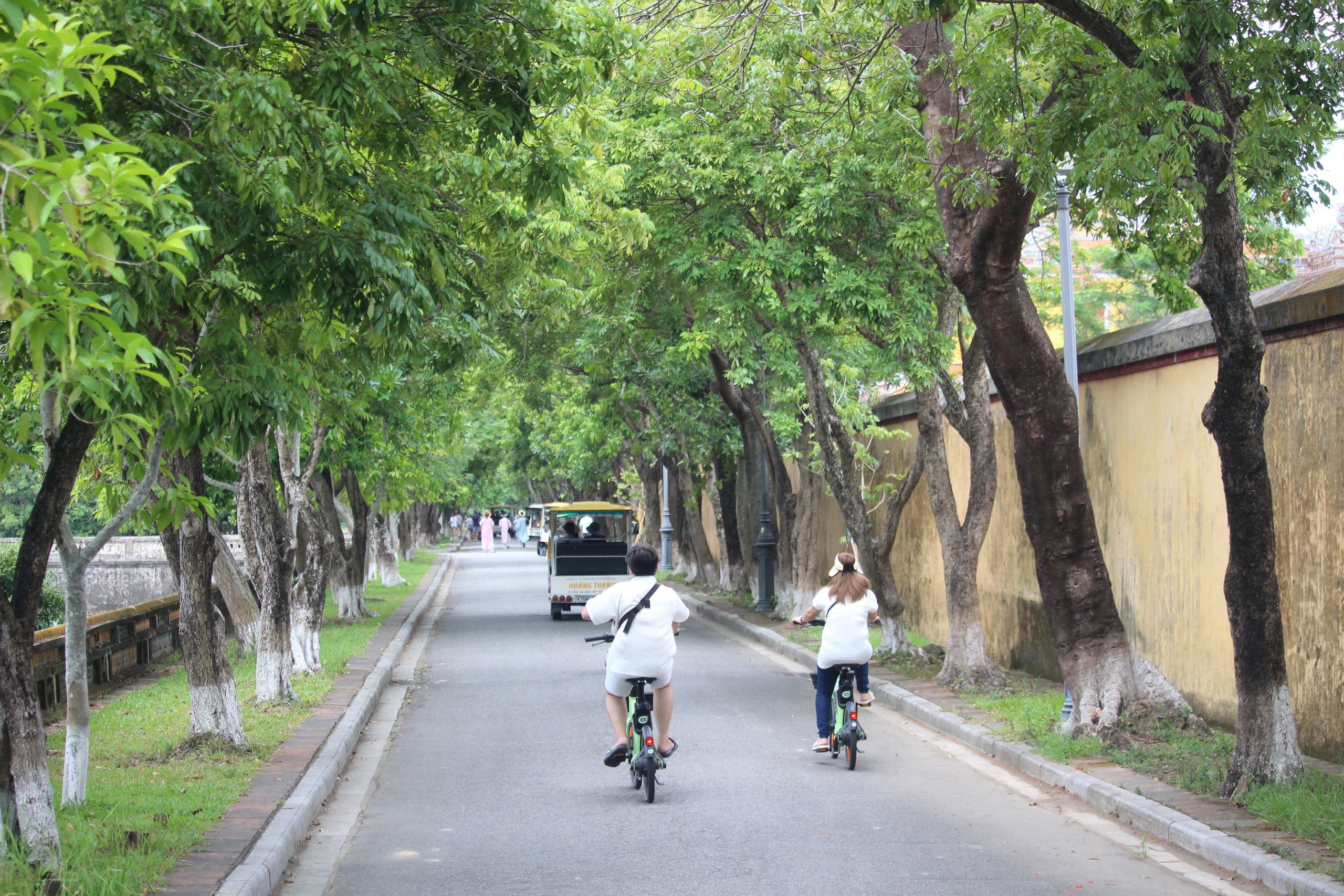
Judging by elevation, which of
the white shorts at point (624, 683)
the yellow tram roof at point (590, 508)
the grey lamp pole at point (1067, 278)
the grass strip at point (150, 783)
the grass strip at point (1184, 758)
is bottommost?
the grass strip at point (1184, 758)

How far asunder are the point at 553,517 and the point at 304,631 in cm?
1263

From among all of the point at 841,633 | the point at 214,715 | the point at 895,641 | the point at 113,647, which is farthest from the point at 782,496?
the point at 214,715

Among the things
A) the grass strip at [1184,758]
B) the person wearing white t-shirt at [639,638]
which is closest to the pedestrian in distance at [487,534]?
the grass strip at [1184,758]

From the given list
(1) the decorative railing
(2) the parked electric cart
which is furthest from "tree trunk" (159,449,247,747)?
(2) the parked electric cart

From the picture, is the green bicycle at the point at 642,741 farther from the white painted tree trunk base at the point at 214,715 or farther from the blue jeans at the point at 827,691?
the white painted tree trunk base at the point at 214,715

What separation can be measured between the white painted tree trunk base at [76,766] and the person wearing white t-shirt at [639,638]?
10.6 ft

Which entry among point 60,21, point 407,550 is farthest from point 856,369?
point 407,550

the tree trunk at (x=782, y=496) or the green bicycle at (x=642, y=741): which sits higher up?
the tree trunk at (x=782, y=496)

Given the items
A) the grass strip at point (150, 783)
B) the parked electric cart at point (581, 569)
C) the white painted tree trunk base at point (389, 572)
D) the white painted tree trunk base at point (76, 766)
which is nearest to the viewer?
the grass strip at point (150, 783)

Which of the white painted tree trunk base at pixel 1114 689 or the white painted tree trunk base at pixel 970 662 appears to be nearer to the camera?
the white painted tree trunk base at pixel 1114 689

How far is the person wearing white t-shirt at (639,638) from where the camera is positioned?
8.78 metres

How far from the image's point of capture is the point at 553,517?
91.4 feet

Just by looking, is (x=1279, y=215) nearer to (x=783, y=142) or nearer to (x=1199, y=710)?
(x=1199, y=710)

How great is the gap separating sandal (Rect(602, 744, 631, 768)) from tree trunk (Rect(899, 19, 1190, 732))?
3750mm
